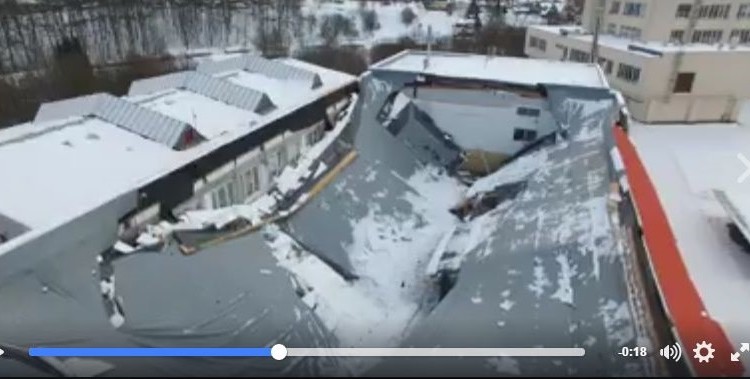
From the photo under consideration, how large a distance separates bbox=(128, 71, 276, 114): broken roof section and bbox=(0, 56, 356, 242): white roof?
1.19 feet

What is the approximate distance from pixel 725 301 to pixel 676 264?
311 inches

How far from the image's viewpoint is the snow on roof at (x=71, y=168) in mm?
8352

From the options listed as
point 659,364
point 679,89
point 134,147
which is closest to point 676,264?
point 659,364

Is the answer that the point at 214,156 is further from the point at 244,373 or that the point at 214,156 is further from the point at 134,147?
the point at 244,373

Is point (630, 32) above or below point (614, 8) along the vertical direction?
below

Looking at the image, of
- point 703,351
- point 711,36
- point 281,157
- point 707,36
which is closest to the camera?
point 703,351

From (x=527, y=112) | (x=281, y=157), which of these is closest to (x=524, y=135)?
(x=527, y=112)

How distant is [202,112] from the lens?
43.9 feet

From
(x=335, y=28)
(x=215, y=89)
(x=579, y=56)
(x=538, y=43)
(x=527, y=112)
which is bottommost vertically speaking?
(x=335, y=28)

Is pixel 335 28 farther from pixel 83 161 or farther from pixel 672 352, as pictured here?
pixel 672 352

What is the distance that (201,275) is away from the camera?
7.32 metres

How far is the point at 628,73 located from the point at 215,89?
783 inches

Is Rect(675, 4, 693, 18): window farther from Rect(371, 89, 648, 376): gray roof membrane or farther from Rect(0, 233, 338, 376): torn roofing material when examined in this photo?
Rect(0, 233, 338, 376): torn roofing material

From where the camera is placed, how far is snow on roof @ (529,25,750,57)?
81.6ft
